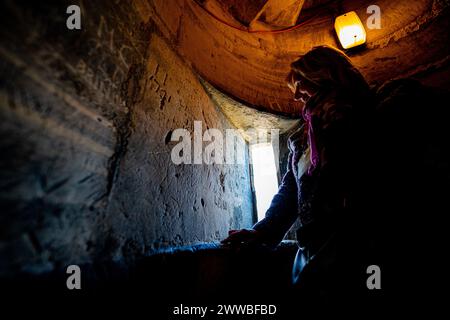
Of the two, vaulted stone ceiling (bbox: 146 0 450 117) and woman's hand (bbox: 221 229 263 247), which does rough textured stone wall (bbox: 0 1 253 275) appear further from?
vaulted stone ceiling (bbox: 146 0 450 117)

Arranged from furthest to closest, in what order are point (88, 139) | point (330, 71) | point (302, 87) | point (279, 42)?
point (279, 42) → point (302, 87) → point (330, 71) → point (88, 139)

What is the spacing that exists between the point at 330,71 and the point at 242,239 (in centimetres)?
158

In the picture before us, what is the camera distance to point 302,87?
213cm

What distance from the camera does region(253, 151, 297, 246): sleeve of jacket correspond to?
6.26 feet

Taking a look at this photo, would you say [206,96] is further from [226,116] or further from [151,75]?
[151,75]

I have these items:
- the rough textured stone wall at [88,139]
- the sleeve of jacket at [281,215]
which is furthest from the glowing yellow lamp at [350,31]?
the rough textured stone wall at [88,139]

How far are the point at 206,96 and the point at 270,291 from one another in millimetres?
2008

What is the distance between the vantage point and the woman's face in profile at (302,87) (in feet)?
6.68

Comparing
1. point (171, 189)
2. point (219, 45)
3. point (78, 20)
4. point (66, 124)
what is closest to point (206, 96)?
point (219, 45)

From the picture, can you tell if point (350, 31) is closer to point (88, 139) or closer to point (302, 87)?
point (302, 87)

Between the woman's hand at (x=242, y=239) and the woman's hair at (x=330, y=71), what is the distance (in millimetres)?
1341

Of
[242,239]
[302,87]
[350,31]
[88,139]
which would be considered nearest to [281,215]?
[242,239]

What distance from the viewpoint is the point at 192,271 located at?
148cm

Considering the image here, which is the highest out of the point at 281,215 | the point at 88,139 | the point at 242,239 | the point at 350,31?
the point at 350,31
